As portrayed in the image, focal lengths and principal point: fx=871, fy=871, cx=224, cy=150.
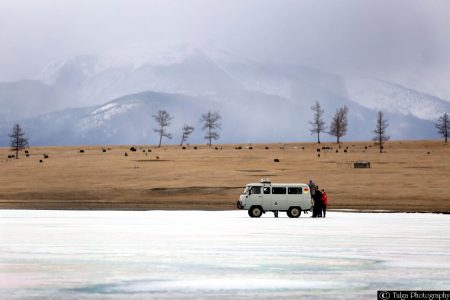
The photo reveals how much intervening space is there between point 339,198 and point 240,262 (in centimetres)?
4733

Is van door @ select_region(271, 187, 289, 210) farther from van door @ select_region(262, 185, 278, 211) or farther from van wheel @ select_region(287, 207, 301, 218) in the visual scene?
van wheel @ select_region(287, 207, 301, 218)

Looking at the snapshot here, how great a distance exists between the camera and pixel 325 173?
92125mm

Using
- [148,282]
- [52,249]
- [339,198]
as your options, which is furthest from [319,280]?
[339,198]

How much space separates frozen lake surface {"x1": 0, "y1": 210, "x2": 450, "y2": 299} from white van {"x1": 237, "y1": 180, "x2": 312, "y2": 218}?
12.5 m

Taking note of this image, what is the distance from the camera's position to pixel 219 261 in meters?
23.8

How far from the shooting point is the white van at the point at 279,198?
5200cm

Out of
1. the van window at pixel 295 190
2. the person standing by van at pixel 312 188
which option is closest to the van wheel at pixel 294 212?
the van window at pixel 295 190

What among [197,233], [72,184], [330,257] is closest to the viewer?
[330,257]

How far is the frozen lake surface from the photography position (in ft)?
60.3

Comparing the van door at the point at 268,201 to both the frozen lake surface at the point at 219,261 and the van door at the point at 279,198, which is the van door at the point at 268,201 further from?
the frozen lake surface at the point at 219,261

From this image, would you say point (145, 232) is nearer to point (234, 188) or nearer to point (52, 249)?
point (52, 249)

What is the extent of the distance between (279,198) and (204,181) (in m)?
34.3

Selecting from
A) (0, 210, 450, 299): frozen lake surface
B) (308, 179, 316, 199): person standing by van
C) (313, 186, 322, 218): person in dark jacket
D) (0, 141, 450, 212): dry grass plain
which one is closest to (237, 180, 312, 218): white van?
(313, 186, 322, 218): person in dark jacket

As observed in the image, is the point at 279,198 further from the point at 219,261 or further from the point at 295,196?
the point at 219,261
